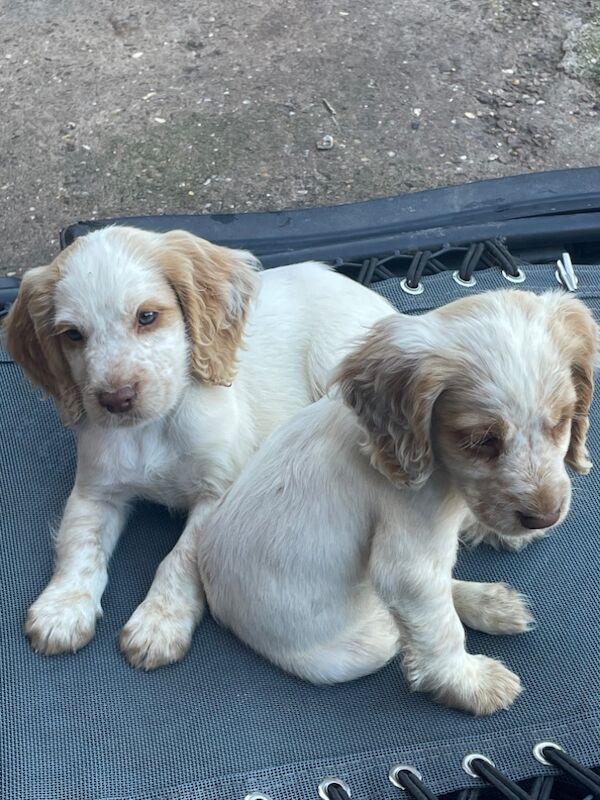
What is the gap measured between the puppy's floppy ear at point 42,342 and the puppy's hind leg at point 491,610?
4.12 feet

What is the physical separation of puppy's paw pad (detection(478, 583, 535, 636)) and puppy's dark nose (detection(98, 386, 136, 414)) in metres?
1.14

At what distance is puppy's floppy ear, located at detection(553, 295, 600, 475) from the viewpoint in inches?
A: 83.9

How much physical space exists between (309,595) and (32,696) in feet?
2.72

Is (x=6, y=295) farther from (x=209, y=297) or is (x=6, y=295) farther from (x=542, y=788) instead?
(x=542, y=788)

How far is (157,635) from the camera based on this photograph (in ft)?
8.93

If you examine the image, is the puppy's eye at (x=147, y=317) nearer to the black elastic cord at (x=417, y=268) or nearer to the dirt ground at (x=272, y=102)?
the black elastic cord at (x=417, y=268)

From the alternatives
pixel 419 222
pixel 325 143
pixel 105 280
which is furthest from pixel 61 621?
pixel 325 143

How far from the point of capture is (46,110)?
20.4ft

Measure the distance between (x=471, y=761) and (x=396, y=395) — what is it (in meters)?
1.04

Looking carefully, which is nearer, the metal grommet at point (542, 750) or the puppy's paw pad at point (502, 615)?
the metal grommet at point (542, 750)

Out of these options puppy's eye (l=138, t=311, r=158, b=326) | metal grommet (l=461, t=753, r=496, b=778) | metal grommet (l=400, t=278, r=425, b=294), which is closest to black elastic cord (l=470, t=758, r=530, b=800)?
metal grommet (l=461, t=753, r=496, b=778)

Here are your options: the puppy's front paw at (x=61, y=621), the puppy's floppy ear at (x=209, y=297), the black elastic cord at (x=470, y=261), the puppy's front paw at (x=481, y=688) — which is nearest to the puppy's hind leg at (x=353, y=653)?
the puppy's front paw at (x=481, y=688)

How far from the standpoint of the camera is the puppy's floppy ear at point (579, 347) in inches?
83.9

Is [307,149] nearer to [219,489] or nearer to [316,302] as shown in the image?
[316,302]
